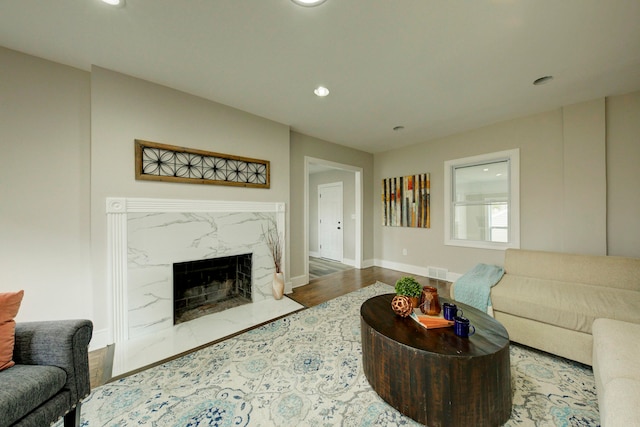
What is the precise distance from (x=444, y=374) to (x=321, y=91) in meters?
2.60

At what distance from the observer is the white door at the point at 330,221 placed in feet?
18.4

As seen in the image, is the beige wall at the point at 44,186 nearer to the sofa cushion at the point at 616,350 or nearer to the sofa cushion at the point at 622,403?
the sofa cushion at the point at 622,403

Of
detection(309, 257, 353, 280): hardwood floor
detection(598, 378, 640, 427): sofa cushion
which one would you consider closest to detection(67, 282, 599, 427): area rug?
detection(598, 378, 640, 427): sofa cushion

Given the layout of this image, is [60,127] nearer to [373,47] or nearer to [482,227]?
[373,47]

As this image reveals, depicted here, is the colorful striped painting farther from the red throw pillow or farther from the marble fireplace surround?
the red throw pillow

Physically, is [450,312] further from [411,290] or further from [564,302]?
[564,302]

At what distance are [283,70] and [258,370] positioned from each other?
2.57 m

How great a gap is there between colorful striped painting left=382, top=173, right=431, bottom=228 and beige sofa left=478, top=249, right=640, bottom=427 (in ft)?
5.48

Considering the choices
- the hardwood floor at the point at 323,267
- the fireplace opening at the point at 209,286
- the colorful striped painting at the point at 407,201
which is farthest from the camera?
the hardwood floor at the point at 323,267

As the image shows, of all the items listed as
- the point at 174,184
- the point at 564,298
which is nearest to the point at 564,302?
the point at 564,298

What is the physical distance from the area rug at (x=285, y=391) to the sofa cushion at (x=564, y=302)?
338 mm

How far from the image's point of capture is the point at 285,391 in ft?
5.08

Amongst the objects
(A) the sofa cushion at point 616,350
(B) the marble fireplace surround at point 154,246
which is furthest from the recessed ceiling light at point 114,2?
(A) the sofa cushion at point 616,350

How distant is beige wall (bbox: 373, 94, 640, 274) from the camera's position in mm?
2588
